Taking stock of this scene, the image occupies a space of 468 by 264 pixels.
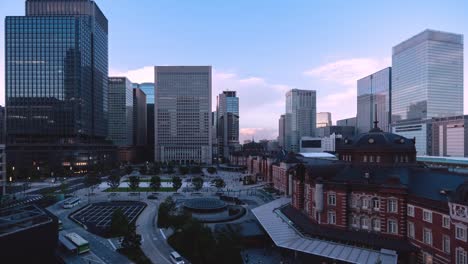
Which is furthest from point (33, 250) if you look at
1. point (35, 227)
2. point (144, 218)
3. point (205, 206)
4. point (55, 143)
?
point (55, 143)

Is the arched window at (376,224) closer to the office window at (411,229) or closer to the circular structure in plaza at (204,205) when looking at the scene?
the office window at (411,229)

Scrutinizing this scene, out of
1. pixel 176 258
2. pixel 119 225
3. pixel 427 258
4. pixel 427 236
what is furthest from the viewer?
pixel 119 225

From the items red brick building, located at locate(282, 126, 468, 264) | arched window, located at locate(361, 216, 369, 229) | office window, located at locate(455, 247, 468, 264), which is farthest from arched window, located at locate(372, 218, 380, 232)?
office window, located at locate(455, 247, 468, 264)

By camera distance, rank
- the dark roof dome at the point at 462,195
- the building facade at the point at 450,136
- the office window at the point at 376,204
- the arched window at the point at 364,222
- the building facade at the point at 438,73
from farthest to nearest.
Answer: the building facade at the point at 438,73 → the building facade at the point at 450,136 → the arched window at the point at 364,222 → the office window at the point at 376,204 → the dark roof dome at the point at 462,195

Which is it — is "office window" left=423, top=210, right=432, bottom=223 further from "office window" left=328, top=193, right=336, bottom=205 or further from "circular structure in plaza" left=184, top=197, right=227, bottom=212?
"circular structure in plaza" left=184, top=197, right=227, bottom=212

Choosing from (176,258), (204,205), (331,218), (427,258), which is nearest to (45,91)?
(204,205)

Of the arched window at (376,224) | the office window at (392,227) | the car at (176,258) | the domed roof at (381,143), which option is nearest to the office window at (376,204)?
the arched window at (376,224)

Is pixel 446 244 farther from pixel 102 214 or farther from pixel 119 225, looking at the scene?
pixel 102 214
